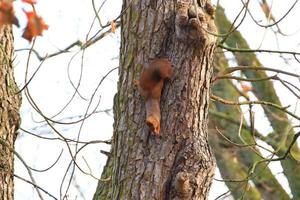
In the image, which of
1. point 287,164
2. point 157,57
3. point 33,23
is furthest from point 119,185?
point 287,164

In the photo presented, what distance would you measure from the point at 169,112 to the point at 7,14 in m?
0.82

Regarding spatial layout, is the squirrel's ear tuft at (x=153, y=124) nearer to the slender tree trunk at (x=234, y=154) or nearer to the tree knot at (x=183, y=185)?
the tree knot at (x=183, y=185)

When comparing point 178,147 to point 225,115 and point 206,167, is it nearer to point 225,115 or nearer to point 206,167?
point 206,167

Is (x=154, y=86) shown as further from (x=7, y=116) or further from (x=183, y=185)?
(x=7, y=116)

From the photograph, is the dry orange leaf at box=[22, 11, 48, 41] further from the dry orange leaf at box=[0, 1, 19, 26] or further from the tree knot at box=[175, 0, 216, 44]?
the tree knot at box=[175, 0, 216, 44]

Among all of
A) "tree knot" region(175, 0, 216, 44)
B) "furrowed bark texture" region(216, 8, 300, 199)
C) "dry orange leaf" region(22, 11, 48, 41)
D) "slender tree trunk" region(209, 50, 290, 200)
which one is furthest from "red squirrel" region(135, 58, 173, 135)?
"slender tree trunk" region(209, 50, 290, 200)

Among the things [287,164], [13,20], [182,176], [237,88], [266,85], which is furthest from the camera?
[237,88]

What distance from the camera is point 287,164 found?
7008 mm

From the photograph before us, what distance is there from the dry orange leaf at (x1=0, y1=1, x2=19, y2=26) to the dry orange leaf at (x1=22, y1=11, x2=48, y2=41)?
0.07 meters

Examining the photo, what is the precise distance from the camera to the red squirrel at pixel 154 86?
280 cm

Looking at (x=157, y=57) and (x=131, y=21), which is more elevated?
(x=131, y=21)

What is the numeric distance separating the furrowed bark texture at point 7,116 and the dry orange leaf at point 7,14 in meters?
1.27

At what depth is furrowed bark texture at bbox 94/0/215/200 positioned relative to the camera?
2756 mm

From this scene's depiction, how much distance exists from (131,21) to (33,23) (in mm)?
691
